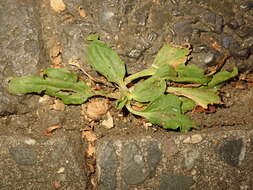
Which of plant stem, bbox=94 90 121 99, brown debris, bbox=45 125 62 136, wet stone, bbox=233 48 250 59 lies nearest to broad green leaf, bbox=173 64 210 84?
wet stone, bbox=233 48 250 59

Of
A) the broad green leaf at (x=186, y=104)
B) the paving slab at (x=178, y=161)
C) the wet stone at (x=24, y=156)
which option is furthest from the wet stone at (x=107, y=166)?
the broad green leaf at (x=186, y=104)

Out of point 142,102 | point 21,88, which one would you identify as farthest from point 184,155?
point 21,88

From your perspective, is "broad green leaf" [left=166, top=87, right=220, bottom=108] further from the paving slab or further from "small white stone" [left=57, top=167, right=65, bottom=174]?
"small white stone" [left=57, top=167, right=65, bottom=174]

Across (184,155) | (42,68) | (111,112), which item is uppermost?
(42,68)

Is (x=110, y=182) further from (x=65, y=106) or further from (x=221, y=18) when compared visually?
(x=221, y=18)

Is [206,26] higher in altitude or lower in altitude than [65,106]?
higher

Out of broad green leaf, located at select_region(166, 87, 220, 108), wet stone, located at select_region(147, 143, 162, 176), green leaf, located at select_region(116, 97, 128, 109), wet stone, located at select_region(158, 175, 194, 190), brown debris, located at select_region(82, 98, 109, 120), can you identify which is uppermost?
broad green leaf, located at select_region(166, 87, 220, 108)
